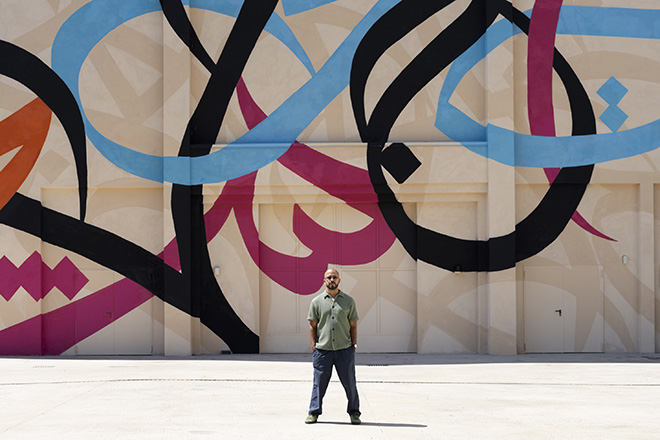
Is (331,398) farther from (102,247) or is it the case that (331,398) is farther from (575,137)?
(575,137)

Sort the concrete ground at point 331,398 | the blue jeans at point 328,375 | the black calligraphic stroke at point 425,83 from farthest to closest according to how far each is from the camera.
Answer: the black calligraphic stroke at point 425,83 → the blue jeans at point 328,375 → the concrete ground at point 331,398

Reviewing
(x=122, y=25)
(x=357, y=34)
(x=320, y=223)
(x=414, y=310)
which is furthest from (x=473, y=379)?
(x=122, y=25)

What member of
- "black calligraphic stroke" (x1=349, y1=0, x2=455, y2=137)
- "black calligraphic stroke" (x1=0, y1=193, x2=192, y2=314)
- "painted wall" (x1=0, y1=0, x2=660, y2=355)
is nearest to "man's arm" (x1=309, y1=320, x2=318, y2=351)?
"painted wall" (x1=0, y1=0, x2=660, y2=355)

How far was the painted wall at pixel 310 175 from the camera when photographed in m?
19.2

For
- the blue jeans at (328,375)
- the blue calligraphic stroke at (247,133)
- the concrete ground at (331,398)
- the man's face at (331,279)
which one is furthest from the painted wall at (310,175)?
Answer: the blue jeans at (328,375)

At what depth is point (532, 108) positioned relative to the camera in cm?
1931

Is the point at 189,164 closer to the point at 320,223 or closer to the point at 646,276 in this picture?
the point at 320,223

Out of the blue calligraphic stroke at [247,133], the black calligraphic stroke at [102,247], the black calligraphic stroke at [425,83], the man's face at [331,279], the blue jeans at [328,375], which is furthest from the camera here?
the black calligraphic stroke at [102,247]

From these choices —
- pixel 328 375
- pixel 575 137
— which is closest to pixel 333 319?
pixel 328 375

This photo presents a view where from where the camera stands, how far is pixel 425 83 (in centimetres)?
1927

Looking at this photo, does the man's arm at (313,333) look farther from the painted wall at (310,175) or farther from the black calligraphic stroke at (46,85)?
the black calligraphic stroke at (46,85)

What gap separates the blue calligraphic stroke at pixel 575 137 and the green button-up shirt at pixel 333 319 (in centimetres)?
915

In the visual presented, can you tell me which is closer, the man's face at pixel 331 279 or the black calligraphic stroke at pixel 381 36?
the man's face at pixel 331 279

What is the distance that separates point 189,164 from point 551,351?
918 cm
